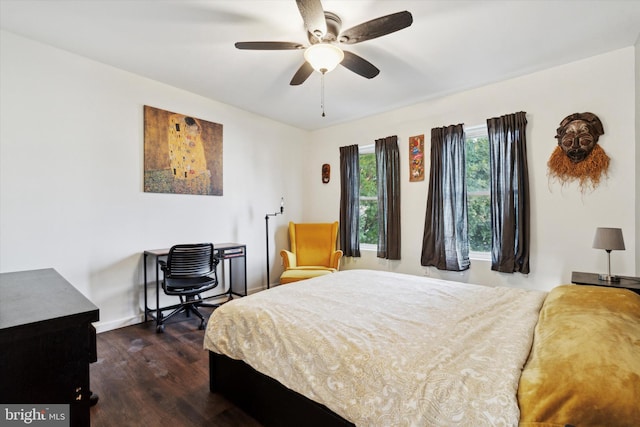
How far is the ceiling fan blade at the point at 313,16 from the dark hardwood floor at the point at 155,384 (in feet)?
7.90

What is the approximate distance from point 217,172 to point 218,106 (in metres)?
0.88

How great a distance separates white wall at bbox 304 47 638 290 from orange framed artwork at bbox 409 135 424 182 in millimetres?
77

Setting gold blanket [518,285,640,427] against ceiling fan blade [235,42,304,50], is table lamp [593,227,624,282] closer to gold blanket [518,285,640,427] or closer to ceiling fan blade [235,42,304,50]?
gold blanket [518,285,640,427]

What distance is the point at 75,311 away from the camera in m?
1.04

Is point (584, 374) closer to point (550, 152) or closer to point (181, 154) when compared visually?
point (550, 152)

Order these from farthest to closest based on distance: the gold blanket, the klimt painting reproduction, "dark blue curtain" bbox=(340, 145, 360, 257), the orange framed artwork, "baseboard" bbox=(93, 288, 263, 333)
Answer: "dark blue curtain" bbox=(340, 145, 360, 257) → the orange framed artwork → the klimt painting reproduction → "baseboard" bbox=(93, 288, 263, 333) → the gold blanket

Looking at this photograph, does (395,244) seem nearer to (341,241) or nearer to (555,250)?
(341,241)

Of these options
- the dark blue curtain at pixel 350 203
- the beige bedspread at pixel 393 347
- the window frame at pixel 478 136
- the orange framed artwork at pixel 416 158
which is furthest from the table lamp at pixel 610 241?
the dark blue curtain at pixel 350 203

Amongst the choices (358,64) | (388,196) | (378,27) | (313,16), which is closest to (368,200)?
(388,196)

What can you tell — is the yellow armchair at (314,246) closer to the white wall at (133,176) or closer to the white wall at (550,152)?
the white wall at (133,176)

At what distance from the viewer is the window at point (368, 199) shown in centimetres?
447

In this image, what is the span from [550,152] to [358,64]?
2189 mm

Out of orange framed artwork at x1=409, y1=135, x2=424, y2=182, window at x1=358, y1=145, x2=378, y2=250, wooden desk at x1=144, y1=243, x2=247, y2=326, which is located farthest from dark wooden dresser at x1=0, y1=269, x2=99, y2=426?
window at x1=358, y1=145, x2=378, y2=250

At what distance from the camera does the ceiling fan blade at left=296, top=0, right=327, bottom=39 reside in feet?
5.54
